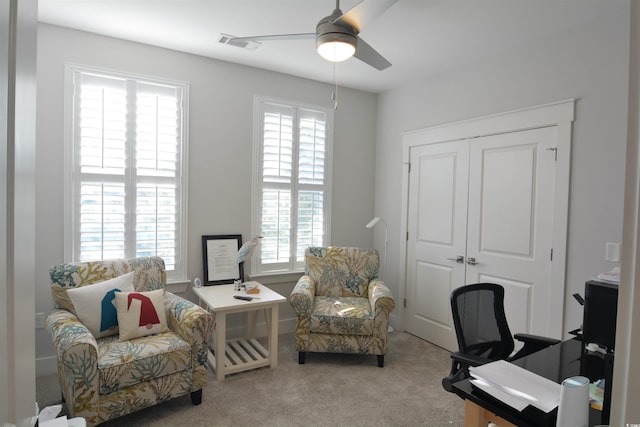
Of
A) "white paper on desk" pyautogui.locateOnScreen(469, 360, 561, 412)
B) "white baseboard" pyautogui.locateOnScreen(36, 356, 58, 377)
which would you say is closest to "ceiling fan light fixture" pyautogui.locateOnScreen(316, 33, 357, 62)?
"white paper on desk" pyautogui.locateOnScreen(469, 360, 561, 412)

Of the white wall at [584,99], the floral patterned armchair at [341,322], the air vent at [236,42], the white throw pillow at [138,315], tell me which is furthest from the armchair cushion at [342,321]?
the air vent at [236,42]

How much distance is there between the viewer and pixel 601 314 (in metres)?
1.15

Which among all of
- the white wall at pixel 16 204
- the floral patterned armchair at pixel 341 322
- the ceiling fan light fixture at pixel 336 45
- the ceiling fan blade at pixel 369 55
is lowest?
Result: the floral patterned armchair at pixel 341 322

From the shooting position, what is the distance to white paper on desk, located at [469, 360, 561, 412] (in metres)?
1.13

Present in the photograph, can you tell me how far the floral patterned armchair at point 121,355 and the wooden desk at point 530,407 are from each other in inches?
71.8

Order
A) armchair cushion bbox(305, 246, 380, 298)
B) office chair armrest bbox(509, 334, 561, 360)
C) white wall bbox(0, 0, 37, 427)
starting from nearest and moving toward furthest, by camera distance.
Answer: white wall bbox(0, 0, 37, 427) < office chair armrest bbox(509, 334, 561, 360) < armchair cushion bbox(305, 246, 380, 298)

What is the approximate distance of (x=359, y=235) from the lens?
446 cm

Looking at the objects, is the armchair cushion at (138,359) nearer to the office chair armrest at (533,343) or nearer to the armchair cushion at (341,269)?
the armchair cushion at (341,269)

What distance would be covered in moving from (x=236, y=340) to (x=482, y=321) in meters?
2.40

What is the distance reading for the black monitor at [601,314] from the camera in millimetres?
1130

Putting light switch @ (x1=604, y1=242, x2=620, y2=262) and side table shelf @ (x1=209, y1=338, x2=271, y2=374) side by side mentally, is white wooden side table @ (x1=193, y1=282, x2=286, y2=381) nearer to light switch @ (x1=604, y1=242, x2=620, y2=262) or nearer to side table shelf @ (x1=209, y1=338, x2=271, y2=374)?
side table shelf @ (x1=209, y1=338, x2=271, y2=374)

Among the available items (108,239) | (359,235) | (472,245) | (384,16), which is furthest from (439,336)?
(108,239)

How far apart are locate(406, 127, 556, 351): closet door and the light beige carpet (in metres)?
0.73

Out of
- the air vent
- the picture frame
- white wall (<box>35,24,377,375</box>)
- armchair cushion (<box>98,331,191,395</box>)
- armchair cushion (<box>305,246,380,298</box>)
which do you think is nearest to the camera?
armchair cushion (<box>98,331,191,395</box>)
